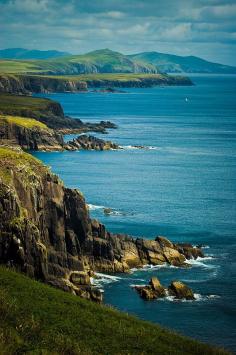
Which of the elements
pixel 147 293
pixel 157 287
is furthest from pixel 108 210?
pixel 147 293

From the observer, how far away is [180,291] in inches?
3482

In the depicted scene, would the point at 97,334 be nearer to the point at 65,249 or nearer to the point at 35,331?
the point at 35,331

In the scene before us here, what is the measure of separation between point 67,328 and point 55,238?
36112 mm

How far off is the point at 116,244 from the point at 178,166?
280 feet

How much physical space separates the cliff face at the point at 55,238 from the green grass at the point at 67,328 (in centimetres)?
Answer: 1226

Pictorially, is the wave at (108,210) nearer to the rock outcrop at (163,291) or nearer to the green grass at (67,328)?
the rock outcrop at (163,291)

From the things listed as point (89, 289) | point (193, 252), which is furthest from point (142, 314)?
point (193, 252)

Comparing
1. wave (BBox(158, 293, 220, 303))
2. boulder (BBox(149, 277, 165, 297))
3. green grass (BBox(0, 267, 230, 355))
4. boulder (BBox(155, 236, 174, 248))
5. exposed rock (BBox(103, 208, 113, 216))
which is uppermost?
green grass (BBox(0, 267, 230, 355))

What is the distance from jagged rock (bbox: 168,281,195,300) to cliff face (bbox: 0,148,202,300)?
9710mm

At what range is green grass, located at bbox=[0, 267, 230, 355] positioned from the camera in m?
56.0

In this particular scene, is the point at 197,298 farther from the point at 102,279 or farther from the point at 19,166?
the point at 19,166

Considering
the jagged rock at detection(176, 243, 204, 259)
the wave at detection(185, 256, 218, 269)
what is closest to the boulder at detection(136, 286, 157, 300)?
the wave at detection(185, 256, 218, 269)

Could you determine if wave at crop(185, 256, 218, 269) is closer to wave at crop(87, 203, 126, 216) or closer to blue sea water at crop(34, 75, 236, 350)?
blue sea water at crop(34, 75, 236, 350)

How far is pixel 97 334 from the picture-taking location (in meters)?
62.4
